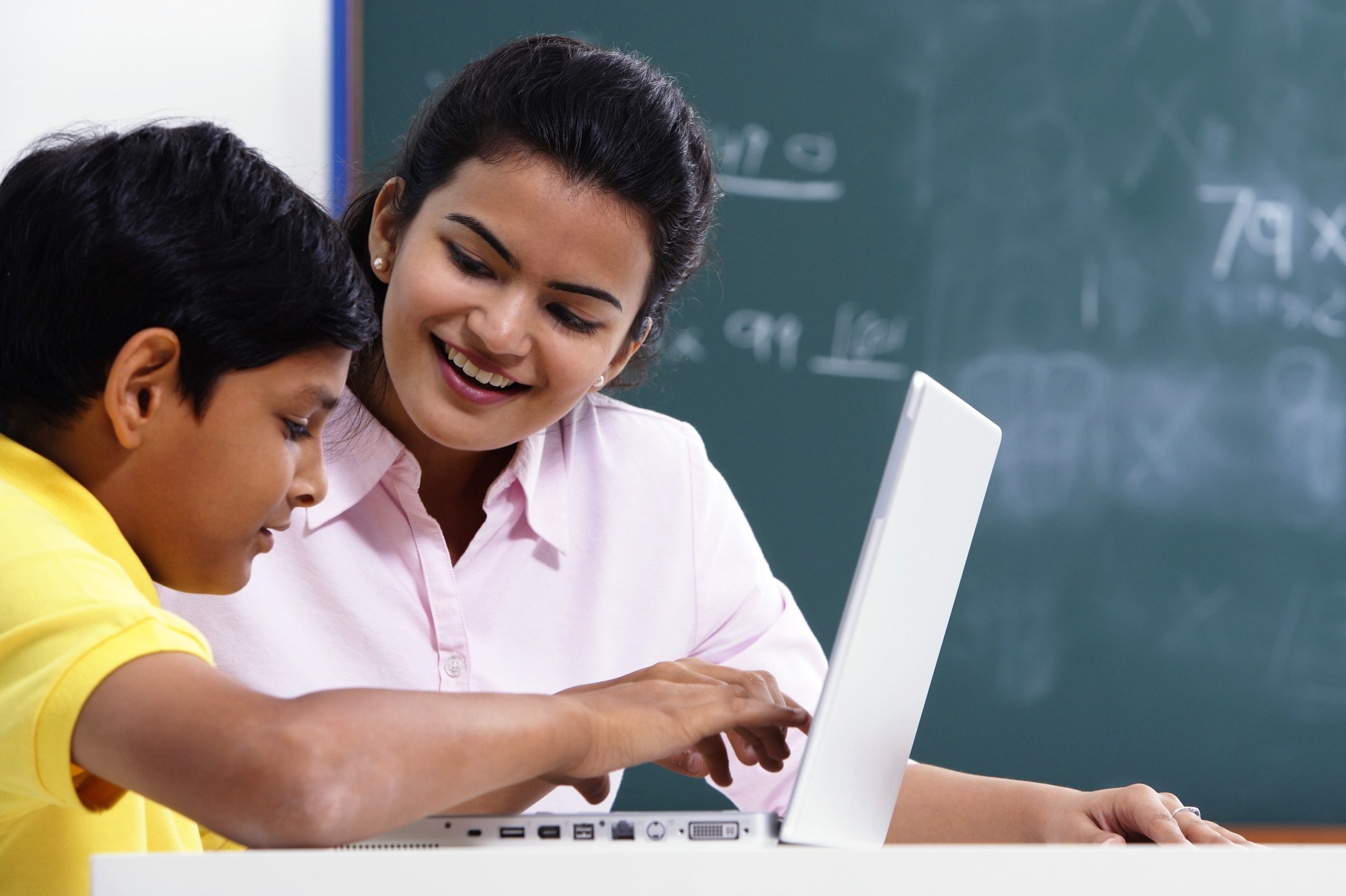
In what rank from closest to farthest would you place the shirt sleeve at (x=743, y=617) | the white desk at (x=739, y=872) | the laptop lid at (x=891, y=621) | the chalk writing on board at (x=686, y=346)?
the white desk at (x=739, y=872) → the laptop lid at (x=891, y=621) → the shirt sleeve at (x=743, y=617) → the chalk writing on board at (x=686, y=346)

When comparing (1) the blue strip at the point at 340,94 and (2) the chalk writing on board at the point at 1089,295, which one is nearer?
(1) the blue strip at the point at 340,94

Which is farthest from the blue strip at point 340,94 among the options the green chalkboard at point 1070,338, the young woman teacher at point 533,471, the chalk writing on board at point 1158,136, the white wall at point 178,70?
the chalk writing on board at point 1158,136

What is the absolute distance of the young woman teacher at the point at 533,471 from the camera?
3.13 feet

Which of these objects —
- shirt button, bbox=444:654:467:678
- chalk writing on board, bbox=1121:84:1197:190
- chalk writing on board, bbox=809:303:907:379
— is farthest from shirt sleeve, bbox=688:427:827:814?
chalk writing on board, bbox=1121:84:1197:190

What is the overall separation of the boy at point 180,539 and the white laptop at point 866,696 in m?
0.04

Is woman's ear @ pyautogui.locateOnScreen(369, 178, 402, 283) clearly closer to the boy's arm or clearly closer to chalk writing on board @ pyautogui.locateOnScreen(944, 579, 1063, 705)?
the boy's arm

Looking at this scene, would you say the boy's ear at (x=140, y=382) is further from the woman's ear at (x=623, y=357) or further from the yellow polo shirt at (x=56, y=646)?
the woman's ear at (x=623, y=357)

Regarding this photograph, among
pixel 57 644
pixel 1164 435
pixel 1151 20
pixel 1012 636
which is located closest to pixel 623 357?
pixel 57 644

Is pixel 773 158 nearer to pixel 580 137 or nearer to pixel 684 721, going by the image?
pixel 580 137

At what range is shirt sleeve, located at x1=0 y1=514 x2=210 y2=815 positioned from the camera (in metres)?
0.47

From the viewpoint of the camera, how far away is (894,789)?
693 millimetres

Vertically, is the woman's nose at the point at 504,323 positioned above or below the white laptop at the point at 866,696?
above

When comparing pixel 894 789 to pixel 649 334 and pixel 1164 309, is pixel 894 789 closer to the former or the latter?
pixel 649 334

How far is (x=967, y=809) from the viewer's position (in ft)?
3.01
